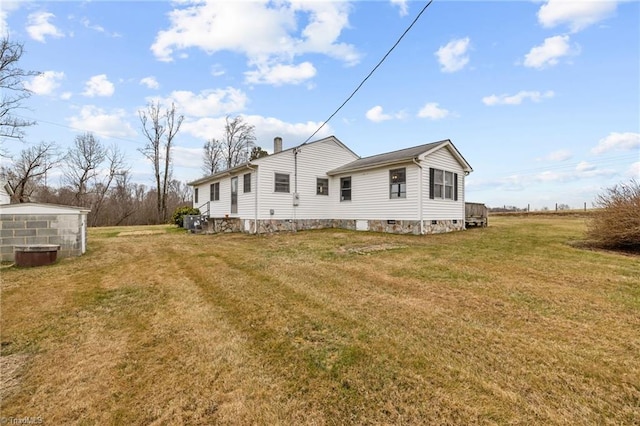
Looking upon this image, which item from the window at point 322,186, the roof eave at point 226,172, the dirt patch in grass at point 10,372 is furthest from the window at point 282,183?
the dirt patch in grass at point 10,372

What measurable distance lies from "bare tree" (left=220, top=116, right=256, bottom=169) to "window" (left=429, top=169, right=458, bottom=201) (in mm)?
23404

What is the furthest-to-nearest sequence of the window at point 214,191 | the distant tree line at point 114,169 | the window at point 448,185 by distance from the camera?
the distant tree line at point 114,169 < the window at point 214,191 < the window at point 448,185

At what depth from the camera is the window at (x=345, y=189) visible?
15003mm

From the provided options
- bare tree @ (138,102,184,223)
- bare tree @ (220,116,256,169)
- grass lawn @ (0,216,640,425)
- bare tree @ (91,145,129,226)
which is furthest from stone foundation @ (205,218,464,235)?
bare tree @ (91,145,129,226)

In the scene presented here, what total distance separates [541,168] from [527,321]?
3834cm

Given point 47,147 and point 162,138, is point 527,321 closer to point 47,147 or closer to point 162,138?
point 162,138

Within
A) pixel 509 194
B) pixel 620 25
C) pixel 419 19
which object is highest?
pixel 620 25

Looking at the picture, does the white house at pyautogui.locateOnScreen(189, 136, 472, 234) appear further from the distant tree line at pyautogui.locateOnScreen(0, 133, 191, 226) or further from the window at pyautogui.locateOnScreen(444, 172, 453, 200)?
the distant tree line at pyautogui.locateOnScreen(0, 133, 191, 226)

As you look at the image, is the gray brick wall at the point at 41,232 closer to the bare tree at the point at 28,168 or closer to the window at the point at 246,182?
the window at the point at 246,182

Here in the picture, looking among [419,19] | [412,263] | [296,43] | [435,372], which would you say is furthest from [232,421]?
[296,43]

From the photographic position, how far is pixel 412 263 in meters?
6.96

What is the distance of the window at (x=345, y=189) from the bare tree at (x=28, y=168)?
1058 inches

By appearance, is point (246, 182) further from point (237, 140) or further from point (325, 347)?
point (237, 140)

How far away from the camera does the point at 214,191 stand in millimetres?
18734
